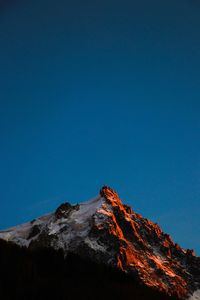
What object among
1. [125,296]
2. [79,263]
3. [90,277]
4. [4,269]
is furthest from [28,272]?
[79,263]

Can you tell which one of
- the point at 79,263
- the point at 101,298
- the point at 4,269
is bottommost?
the point at 101,298

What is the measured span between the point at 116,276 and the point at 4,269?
7.93 metres

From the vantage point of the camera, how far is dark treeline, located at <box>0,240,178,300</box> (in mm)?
14773

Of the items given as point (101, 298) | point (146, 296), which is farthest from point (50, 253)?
point (101, 298)

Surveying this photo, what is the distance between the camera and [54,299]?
14633 mm

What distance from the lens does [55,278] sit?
1791 centimetres

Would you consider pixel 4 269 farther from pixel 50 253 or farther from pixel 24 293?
pixel 50 253

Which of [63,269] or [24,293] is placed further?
[63,269]

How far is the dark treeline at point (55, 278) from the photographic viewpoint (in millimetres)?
14773

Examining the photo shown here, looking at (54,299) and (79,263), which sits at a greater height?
(79,263)

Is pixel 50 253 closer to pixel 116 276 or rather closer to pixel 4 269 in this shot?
pixel 116 276

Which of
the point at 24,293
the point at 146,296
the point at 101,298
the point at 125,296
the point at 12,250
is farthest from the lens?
the point at 12,250

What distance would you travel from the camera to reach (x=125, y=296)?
55.6 ft

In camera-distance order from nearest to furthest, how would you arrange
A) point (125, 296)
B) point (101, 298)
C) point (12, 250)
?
point (101, 298)
point (125, 296)
point (12, 250)
